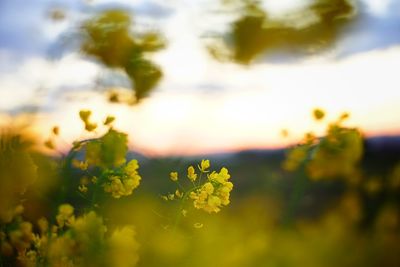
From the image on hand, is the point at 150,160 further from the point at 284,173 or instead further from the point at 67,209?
the point at 67,209

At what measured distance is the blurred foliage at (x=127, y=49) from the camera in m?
1.55

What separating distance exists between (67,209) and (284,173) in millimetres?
1212

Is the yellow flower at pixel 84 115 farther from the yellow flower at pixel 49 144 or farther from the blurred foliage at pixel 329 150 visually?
the blurred foliage at pixel 329 150

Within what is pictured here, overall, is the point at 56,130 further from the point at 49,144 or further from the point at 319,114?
the point at 319,114

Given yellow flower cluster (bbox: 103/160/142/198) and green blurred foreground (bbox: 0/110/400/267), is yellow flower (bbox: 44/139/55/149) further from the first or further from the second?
yellow flower cluster (bbox: 103/160/142/198)

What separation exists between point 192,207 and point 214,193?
7 centimetres

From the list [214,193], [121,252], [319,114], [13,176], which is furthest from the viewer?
[319,114]

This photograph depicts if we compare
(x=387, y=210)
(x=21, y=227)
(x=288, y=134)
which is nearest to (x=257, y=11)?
(x=288, y=134)

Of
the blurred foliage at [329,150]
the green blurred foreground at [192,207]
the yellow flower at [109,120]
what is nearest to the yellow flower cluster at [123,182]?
the green blurred foreground at [192,207]

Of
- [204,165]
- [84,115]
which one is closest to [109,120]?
[84,115]

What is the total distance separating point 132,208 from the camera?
156 cm

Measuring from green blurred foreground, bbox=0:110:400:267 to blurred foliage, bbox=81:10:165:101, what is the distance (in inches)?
11.0

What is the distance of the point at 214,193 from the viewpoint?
3.70 feet

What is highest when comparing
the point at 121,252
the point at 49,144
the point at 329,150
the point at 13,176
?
the point at 329,150
